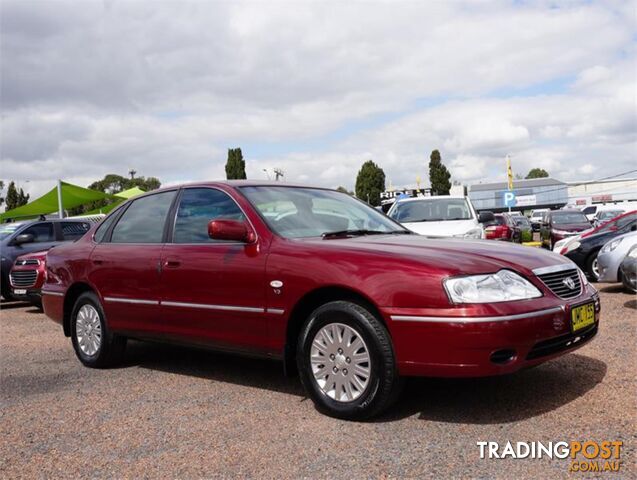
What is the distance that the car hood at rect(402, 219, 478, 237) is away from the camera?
10.2m

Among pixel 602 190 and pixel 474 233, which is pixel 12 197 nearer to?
pixel 474 233

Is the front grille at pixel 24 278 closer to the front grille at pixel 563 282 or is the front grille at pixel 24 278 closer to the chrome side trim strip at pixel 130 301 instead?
the chrome side trim strip at pixel 130 301

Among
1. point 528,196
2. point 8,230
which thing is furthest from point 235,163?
point 528,196

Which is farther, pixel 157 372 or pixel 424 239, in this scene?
pixel 157 372

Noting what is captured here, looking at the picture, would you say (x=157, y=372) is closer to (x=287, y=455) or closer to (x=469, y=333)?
(x=287, y=455)

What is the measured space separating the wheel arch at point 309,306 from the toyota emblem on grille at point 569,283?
1.24 metres

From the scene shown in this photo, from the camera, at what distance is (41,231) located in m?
12.6

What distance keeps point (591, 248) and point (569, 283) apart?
24.7 ft

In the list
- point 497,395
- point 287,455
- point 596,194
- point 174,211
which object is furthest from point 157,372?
point 596,194

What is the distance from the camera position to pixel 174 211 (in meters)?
5.36

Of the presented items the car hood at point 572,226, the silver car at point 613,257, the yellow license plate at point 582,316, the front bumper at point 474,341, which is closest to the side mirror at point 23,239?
the silver car at point 613,257

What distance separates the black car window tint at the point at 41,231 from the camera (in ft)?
41.2

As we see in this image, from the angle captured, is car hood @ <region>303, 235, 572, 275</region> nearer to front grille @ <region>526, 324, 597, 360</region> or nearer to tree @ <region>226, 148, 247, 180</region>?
front grille @ <region>526, 324, 597, 360</region>

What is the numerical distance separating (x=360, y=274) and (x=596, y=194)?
118825mm
